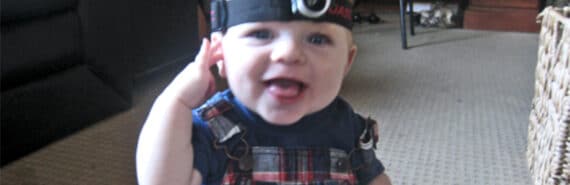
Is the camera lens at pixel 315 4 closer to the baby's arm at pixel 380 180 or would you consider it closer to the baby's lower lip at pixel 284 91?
the baby's lower lip at pixel 284 91

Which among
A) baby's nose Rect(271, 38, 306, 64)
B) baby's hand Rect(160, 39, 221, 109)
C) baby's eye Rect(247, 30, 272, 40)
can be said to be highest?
baby's eye Rect(247, 30, 272, 40)

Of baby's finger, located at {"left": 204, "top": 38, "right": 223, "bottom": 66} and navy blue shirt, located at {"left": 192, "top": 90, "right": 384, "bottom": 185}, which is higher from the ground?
baby's finger, located at {"left": 204, "top": 38, "right": 223, "bottom": 66}

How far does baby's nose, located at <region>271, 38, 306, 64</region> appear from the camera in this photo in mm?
470

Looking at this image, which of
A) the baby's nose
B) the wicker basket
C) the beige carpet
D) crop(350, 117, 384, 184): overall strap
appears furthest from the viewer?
the beige carpet

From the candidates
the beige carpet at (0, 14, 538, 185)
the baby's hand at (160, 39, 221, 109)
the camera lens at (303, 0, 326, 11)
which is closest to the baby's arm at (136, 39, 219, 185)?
the baby's hand at (160, 39, 221, 109)

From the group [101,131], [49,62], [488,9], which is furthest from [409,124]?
[488,9]

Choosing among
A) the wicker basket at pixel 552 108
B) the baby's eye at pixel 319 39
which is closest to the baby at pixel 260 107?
the baby's eye at pixel 319 39

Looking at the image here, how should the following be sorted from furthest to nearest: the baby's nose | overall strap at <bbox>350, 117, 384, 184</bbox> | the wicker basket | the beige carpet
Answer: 1. the beige carpet
2. the wicker basket
3. overall strap at <bbox>350, 117, 384, 184</bbox>
4. the baby's nose

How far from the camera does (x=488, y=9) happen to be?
7.34 ft

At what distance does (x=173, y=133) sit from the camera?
0.50 metres

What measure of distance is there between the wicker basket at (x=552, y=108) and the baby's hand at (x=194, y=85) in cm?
50

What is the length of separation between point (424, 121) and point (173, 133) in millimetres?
841

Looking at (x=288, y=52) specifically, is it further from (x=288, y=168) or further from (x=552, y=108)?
(x=552, y=108)

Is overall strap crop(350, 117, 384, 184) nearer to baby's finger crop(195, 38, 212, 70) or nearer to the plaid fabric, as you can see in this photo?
the plaid fabric
